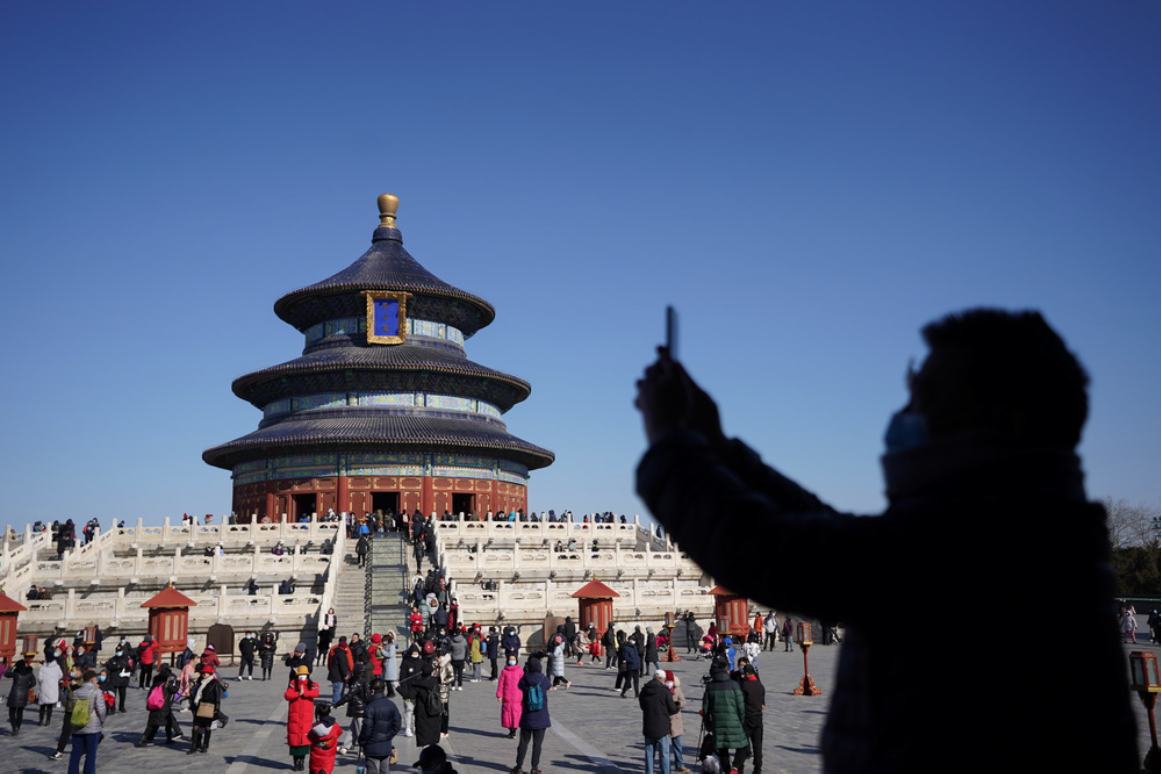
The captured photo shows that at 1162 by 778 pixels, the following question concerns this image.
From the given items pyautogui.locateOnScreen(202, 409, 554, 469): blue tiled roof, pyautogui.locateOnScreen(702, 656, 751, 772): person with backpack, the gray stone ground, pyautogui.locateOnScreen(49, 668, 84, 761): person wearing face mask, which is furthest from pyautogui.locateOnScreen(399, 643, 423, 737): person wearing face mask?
pyautogui.locateOnScreen(202, 409, 554, 469): blue tiled roof

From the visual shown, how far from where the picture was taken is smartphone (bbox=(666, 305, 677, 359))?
213 centimetres

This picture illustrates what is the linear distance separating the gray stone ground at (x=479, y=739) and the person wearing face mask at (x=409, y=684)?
657 millimetres

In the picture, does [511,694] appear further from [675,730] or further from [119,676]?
[119,676]

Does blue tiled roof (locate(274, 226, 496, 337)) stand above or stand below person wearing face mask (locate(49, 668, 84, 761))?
above

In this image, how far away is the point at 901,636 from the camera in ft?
5.91

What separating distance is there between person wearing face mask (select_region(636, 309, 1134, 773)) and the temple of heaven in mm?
45164

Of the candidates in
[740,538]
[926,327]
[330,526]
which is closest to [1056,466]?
[926,327]

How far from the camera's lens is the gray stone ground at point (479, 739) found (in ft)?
45.3

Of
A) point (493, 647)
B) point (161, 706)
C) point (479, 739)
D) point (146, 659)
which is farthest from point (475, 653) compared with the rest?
point (161, 706)

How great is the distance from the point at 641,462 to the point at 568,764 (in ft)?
41.3

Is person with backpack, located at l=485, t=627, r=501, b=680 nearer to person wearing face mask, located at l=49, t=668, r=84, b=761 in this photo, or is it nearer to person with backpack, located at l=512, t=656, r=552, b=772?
person wearing face mask, located at l=49, t=668, r=84, b=761

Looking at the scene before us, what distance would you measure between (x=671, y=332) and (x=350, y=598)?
28.3 meters

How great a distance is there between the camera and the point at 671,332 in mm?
2182

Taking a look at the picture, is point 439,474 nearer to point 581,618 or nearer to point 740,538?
point 581,618
